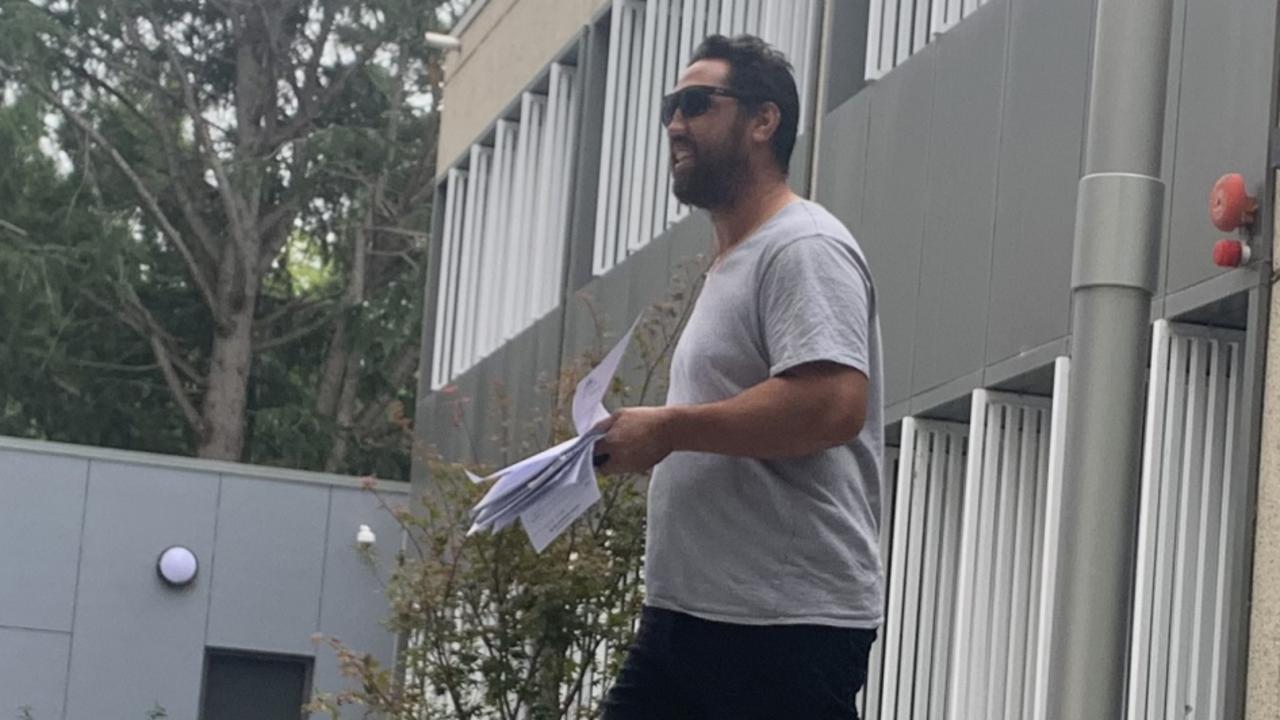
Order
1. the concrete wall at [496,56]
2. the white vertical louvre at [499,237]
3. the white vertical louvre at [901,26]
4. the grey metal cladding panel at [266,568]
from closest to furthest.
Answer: the white vertical louvre at [901,26] → the concrete wall at [496,56] → the white vertical louvre at [499,237] → the grey metal cladding panel at [266,568]

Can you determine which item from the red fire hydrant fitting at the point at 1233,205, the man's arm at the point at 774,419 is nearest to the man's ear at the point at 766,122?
the man's arm at the point at 774,419

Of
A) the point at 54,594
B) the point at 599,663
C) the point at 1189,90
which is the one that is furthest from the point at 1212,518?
the point at 54,594

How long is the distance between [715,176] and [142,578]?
19377mm

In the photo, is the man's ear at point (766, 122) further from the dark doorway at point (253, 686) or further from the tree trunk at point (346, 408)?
the tree trunk at point (346, 408)

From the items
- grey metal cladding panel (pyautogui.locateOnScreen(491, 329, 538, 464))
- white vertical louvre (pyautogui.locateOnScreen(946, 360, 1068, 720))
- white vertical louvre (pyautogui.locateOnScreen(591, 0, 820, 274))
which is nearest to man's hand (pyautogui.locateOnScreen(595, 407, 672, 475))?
white vertical louvre (pyautogui.locateOnScreen(946, 360, 1068, 720))

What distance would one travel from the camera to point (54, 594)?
22.7 m

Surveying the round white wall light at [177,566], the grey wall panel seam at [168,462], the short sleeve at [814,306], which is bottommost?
the round white wall light at [177,566]

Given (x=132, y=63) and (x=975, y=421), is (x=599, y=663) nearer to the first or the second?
(x=975, y=421)

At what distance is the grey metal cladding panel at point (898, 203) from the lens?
10508 millimetres

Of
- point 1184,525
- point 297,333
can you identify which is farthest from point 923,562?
point 297,333

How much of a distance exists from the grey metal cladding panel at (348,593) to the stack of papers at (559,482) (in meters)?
19.5

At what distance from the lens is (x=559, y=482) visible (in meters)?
4.16

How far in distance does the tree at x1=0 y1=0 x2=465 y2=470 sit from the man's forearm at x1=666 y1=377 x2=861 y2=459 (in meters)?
29.6

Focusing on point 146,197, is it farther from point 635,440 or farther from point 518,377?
point 635,440
